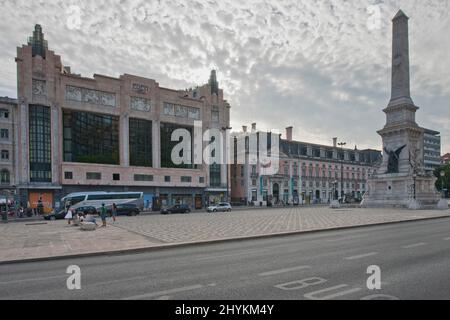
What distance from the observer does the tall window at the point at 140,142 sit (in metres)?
59.2

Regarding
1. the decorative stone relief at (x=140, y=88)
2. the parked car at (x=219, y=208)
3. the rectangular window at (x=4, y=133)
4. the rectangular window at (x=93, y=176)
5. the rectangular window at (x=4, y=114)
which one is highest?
the decorative stone relief at (x=140, y=88)

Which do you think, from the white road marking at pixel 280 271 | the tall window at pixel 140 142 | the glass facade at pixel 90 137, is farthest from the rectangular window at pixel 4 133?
the white road marking at pixel 280 271

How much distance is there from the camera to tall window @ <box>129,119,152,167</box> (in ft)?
194

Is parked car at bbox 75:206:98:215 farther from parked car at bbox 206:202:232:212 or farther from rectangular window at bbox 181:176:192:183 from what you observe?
A: rectangular window at bbox 181:176:192:183

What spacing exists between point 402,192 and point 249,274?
39.7 meters

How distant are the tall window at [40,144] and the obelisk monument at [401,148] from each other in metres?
51.1

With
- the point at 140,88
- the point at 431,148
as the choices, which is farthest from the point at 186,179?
the point at 431,148

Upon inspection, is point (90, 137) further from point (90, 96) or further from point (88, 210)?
point (88, 210)

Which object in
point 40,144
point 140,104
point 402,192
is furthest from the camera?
point 140,104

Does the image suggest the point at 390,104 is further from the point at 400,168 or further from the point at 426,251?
the point at 426,251

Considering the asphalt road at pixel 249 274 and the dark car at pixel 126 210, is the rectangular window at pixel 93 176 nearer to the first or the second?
the dark car at pixel 126 210

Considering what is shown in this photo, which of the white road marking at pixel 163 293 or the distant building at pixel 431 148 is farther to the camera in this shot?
the distant building at pixel 431 148

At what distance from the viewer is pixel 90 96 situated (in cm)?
5481

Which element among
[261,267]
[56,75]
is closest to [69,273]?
[261,267]
